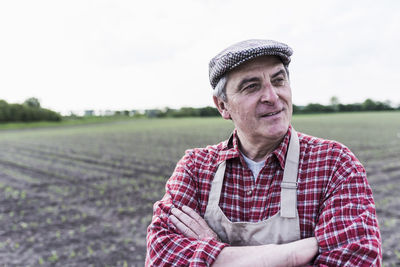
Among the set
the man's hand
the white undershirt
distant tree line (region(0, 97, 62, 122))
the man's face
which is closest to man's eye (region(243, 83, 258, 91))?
the man's face

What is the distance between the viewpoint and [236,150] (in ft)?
6.86

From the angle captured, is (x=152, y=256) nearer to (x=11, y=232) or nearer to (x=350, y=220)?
(x=350, y=220)

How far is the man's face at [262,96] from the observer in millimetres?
1951

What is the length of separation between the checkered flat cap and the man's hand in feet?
3.17

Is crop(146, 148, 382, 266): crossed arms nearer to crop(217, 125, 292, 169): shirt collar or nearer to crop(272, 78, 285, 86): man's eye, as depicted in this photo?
crop(217, 125, 292, 169): shirt collar

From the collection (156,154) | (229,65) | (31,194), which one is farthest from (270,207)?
(156,154)

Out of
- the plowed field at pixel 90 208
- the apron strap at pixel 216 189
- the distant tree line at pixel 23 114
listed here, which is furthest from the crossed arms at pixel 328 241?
the distant tree line at pixel 23 114

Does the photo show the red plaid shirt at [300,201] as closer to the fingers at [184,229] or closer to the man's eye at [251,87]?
the fingers at [184,229]

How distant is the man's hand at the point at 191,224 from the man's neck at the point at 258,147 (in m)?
0.57

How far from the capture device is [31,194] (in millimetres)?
9062

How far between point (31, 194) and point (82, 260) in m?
5.10

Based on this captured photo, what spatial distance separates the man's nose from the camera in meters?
1.95

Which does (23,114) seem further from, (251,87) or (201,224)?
(251,87)

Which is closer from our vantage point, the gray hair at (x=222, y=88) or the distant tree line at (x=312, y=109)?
the gray hair at (x=222, y=88)
